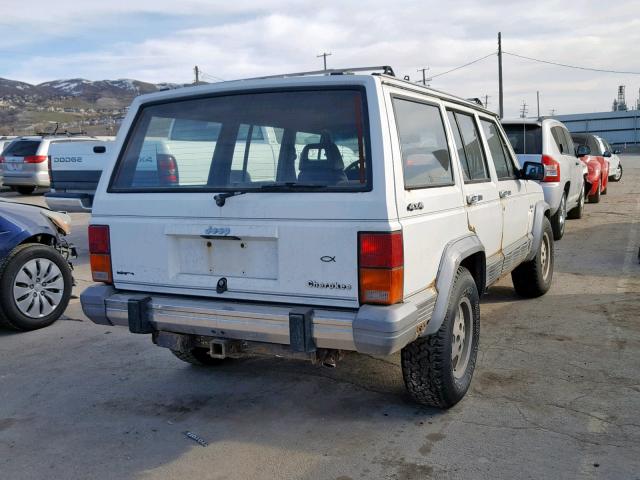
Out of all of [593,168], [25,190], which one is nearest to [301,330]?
[593,168]

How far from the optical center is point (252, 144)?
3.79m

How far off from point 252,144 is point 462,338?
184cm

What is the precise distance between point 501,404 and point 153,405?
7.44 feet

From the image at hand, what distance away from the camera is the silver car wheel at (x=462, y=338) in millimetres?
4031

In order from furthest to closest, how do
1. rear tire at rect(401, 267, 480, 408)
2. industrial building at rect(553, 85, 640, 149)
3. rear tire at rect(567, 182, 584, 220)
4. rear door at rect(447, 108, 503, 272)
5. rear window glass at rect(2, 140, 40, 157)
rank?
industrial building at rect(553, 85, 640, 149), rear window glass at rect(2, 140, 40, 157), rear tire at rect(567, 182, 584, 220), rear door at rect(447, 108, 503, 272), rear tire at rect(401, 267, 480, 408)

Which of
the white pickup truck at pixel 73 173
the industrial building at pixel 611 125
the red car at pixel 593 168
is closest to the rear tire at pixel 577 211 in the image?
the red car at pixel 593 168

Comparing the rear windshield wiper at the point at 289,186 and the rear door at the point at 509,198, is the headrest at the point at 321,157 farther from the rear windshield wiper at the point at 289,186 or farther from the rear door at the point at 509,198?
the rear door at the point at 509,198

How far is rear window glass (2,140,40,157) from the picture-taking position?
1941 cm

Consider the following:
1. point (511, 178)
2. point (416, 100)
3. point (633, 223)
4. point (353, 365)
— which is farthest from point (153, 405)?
Answer: point (633, 223)

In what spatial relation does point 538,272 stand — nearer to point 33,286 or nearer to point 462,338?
point 462,338

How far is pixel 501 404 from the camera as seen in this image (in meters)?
4.03

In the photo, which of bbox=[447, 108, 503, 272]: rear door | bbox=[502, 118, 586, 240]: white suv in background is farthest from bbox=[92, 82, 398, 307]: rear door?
bbox=[502, 118, 586, 240]: white suv in background

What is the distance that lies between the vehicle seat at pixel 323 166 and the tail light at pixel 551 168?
21.9ft

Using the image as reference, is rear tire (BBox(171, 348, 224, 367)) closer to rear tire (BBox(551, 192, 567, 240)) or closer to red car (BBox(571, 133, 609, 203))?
rear tire (BBox(551, 192, 567, 240))
